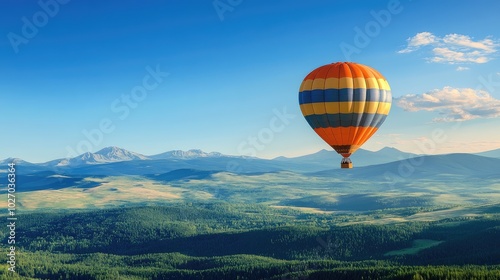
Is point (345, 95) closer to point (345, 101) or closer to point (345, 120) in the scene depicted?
point (345, 101)

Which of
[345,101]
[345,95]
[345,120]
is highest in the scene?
[345,95]

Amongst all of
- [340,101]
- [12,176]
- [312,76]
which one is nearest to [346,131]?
[340,101]

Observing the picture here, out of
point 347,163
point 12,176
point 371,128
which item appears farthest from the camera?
point 12,176

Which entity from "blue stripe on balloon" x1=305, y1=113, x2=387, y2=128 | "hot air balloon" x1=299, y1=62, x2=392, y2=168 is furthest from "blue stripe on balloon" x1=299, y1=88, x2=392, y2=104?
"blue stripe on balloon" x1=305, y1=113, x2=387, y2=128

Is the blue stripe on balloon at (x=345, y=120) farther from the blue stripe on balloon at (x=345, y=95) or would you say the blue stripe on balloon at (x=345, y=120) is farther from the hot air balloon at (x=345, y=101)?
the blue stripe on balloon at (x=345, y=95)

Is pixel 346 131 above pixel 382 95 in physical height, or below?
below

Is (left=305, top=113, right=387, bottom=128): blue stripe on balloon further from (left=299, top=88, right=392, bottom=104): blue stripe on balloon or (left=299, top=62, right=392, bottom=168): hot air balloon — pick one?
(left=299, top=88, right=392, bottom=104): blue stripe on balloon

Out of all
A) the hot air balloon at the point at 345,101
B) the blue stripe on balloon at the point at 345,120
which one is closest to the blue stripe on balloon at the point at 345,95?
the hot air balloon at the point at 345,101

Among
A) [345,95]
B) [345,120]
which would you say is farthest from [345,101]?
[345,120]

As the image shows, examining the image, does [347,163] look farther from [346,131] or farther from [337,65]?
[337,65]
